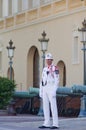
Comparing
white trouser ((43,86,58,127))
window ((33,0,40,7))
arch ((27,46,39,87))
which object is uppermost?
window ((33,0,40,7))

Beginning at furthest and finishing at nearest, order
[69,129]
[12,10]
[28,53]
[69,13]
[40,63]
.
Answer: [12,10] < [28,53] < [40,63] < [69,13] < [69,129]

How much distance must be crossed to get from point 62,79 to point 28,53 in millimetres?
4526

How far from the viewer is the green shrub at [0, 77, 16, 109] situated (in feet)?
71.2

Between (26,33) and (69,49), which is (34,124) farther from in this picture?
(26,33)

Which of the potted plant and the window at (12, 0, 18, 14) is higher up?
the window at (12, 0, 18, 14)

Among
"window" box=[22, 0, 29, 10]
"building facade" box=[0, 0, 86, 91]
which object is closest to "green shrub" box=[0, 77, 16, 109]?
"building facade" box=[0, 0, 86, 91]

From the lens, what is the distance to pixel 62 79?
33.1 meters

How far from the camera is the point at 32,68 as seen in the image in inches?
1462

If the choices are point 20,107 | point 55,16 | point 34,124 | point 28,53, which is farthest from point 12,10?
point 34,124

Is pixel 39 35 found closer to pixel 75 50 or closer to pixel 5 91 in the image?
pixel 75 50

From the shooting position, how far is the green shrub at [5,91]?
71.2ft

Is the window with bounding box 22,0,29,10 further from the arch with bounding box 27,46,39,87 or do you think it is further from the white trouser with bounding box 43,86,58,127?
the white trouser with bounding box 43,86,58,127

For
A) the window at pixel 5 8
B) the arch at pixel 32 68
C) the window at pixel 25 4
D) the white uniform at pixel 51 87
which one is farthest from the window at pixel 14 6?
the white uniform at pixel 51 87

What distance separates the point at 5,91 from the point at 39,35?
13239 mm
